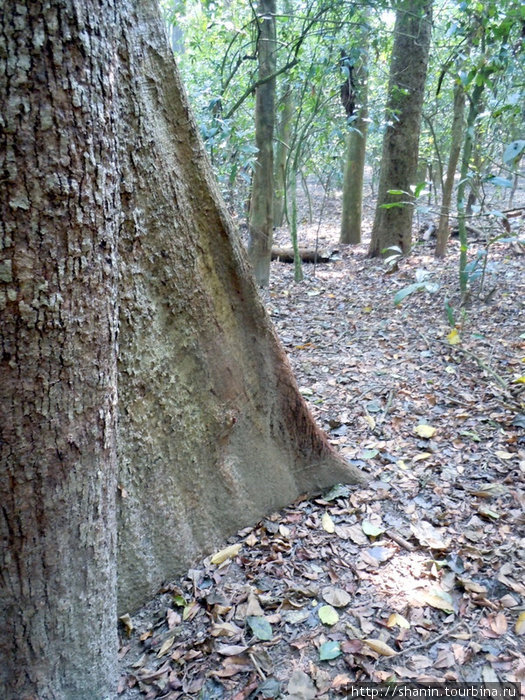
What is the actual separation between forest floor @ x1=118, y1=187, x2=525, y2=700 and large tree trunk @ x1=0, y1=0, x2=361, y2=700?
206 mm

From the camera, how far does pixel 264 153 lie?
6082 mm

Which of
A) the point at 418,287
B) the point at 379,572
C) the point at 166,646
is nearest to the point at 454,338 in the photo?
the point at 418,287

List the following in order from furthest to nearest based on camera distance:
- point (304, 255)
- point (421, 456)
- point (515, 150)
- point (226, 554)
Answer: point (304, 255)
point (421, 456)
point (515, 150)
point (226, 554)

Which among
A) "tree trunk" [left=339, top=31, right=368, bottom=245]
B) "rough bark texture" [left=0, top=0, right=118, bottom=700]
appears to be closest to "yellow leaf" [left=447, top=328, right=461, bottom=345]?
"rough bark texture" [left=0, top=0, right=118, bottom=700]

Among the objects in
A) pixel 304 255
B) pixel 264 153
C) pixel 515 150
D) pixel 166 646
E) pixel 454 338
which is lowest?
pixel 166 646

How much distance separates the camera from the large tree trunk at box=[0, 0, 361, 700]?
3.74 ft

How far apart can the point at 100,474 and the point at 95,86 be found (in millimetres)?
994

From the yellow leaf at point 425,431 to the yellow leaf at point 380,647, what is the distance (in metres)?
1.55

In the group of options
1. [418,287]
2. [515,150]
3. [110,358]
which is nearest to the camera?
[110,358]

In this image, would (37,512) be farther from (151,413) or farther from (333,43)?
(333,43)

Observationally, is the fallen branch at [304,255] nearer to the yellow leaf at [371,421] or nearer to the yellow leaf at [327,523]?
the yellow leaf at [371,421]

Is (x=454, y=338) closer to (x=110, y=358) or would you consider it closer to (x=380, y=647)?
(x=380, y=647)

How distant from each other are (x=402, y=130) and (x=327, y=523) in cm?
648

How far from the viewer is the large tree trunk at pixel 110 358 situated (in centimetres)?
114
